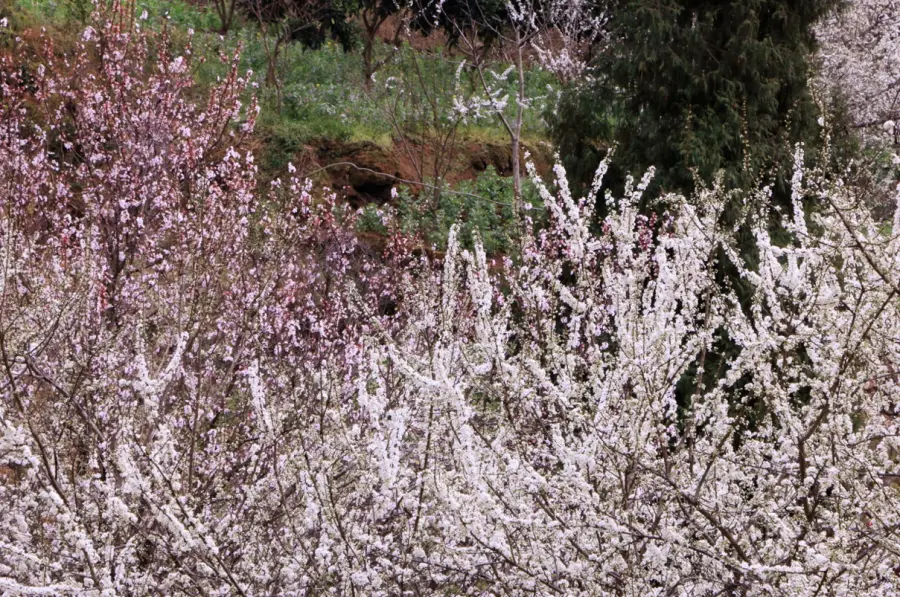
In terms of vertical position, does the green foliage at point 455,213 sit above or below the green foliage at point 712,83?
above

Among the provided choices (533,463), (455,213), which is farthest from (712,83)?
(455,213)

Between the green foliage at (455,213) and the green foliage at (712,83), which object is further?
the green foliage at (455,213)

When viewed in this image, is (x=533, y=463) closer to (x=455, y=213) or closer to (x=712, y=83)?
(x=712, y=83)

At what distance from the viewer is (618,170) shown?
8.51 metres

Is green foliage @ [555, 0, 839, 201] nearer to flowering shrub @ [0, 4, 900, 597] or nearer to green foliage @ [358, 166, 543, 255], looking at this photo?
flowering shrub @ [0, 4, 900, 597]

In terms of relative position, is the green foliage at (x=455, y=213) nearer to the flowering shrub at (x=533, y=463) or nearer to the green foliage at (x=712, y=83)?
the green foliage at (x=712, y=83)

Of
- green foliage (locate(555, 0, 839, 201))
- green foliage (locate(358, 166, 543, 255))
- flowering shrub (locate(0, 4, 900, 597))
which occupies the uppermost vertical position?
green foliage (locate(358, 166, 543, 255))

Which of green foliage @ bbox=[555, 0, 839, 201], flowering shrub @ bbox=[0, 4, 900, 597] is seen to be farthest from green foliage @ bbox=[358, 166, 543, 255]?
flowering shrub @ bbox=[0, 4, 900, 597]

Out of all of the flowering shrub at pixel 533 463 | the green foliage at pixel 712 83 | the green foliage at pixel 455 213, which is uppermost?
the green foliage at pixel 455 213

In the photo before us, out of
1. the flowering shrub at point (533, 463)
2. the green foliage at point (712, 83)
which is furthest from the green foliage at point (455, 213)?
the flowering shrub at point (533, 463)

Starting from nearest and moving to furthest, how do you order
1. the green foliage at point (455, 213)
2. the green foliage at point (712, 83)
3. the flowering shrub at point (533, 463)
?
the flowering shrub at point (533, 463) → the green foliage at point (712, 83) → the green foliage at point (455, 213)

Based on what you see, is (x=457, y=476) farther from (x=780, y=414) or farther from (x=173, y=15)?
(x=173, y=15)

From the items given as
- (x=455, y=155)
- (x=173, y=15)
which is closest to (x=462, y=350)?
(x=455, y=155)

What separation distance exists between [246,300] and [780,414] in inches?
163
